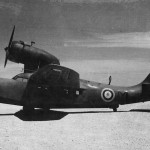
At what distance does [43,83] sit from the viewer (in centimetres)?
1466

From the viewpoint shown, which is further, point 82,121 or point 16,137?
point 82,121

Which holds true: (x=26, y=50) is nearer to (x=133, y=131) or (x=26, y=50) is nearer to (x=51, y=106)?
(x=51, y=106)

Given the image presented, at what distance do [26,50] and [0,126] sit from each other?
6.28m

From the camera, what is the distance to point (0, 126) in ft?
39.1

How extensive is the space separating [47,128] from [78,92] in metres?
4.35

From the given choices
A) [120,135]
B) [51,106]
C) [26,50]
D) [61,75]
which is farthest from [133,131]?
[26,50]

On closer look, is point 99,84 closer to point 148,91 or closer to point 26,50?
point 148,91

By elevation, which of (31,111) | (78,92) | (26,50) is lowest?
(31,111)

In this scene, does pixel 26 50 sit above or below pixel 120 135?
above

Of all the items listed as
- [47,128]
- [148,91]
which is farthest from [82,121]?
[148,91]

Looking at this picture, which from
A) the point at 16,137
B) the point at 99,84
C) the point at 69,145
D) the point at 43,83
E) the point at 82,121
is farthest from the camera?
the point at 99,84

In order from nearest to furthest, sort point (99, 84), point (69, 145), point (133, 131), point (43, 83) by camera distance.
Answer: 1. point (69, 145)
2. point (133, 131)
3. point (43, 83)
4. point (99, 84)

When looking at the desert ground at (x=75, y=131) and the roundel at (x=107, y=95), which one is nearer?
the desert ground at (x=75, y=131)

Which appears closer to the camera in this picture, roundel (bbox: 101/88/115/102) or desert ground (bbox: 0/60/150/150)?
desert ground (bbox: 0/60/150/150)
